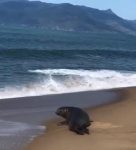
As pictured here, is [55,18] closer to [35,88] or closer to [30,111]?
[35,88]

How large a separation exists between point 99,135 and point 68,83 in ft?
34.0

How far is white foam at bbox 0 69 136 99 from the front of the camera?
64.0ft

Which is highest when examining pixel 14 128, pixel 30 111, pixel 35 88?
pixel 14 128

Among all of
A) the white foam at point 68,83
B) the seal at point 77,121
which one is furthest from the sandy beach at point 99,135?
the white foam at point 68,83

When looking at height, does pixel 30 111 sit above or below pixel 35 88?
above

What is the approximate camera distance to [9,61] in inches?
1221

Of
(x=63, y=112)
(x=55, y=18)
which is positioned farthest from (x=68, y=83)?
(x=55, y=18)

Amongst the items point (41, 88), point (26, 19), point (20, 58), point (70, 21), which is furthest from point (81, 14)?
point (41, 88)

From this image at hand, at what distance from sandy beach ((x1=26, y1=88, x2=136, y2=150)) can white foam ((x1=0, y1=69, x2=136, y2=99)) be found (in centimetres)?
460

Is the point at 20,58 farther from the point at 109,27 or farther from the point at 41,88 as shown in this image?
the point at 109,27

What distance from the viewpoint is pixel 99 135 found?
474 inches

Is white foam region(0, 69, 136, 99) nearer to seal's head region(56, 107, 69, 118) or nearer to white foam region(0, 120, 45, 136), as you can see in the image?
seal's head region(56, 107, 69, 118)

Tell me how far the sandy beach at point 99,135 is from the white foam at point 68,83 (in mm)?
4596

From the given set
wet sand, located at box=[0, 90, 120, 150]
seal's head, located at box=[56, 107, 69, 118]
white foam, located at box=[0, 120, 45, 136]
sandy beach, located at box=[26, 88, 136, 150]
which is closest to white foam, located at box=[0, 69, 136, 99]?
wet sand, located at box=[0, 90, 120, 150]
